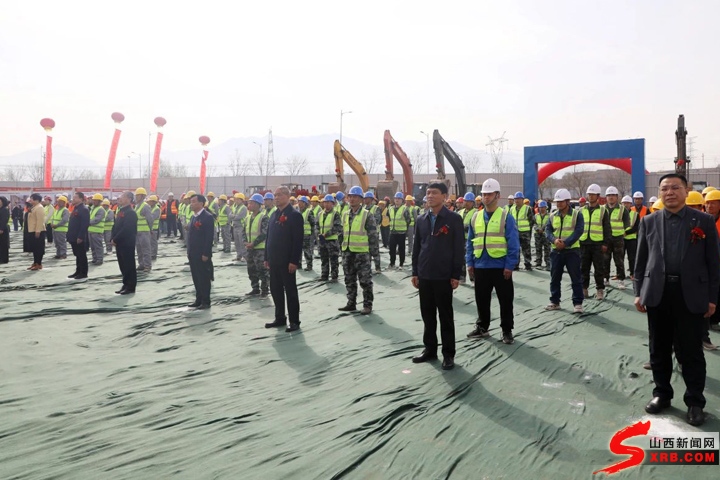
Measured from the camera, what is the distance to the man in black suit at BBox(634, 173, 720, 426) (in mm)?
3904

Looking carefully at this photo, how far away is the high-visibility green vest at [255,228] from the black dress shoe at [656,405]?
6846 mm

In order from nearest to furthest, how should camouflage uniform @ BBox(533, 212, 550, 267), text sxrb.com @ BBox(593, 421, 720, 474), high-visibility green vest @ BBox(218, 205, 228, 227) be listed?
1. text sxrb.com @ BBox(593, 421, 720, 474)
2. camouflage uniform @ BBox(533, 212, 550, 267)
3. high-visibility green vest @ BBox(218, 205, 228, 227)

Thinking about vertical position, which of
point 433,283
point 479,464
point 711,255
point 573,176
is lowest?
point 479,464

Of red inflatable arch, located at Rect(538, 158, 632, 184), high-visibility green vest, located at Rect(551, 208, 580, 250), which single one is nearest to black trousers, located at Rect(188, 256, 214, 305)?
high-visibility green vest, located at Rect(551, 208, 580, 250)

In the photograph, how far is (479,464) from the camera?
3.30 meters

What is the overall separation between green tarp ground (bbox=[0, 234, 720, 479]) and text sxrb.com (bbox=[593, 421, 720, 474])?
77 mm

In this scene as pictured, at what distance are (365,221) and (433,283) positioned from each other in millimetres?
3230

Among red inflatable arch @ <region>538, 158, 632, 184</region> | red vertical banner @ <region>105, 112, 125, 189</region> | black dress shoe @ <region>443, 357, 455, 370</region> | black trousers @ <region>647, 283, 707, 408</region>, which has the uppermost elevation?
red vertical banner @ <region>105, 112, 125, 189</region>

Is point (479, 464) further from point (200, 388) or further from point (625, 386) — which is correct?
point (200, 388)

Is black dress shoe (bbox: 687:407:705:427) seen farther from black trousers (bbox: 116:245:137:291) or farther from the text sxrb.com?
black trousers (bbox: 116:245:137:291)

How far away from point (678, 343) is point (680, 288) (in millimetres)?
463

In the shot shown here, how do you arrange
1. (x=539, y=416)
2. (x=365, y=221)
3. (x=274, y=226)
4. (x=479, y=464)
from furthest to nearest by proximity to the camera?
1. (x=365, y=221)
2. (x=274, y=226)
3. (x=539, y=416)
4. (x=479, y=464)

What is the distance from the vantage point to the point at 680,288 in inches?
156

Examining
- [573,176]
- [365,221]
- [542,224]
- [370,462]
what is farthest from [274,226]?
[573,176]
